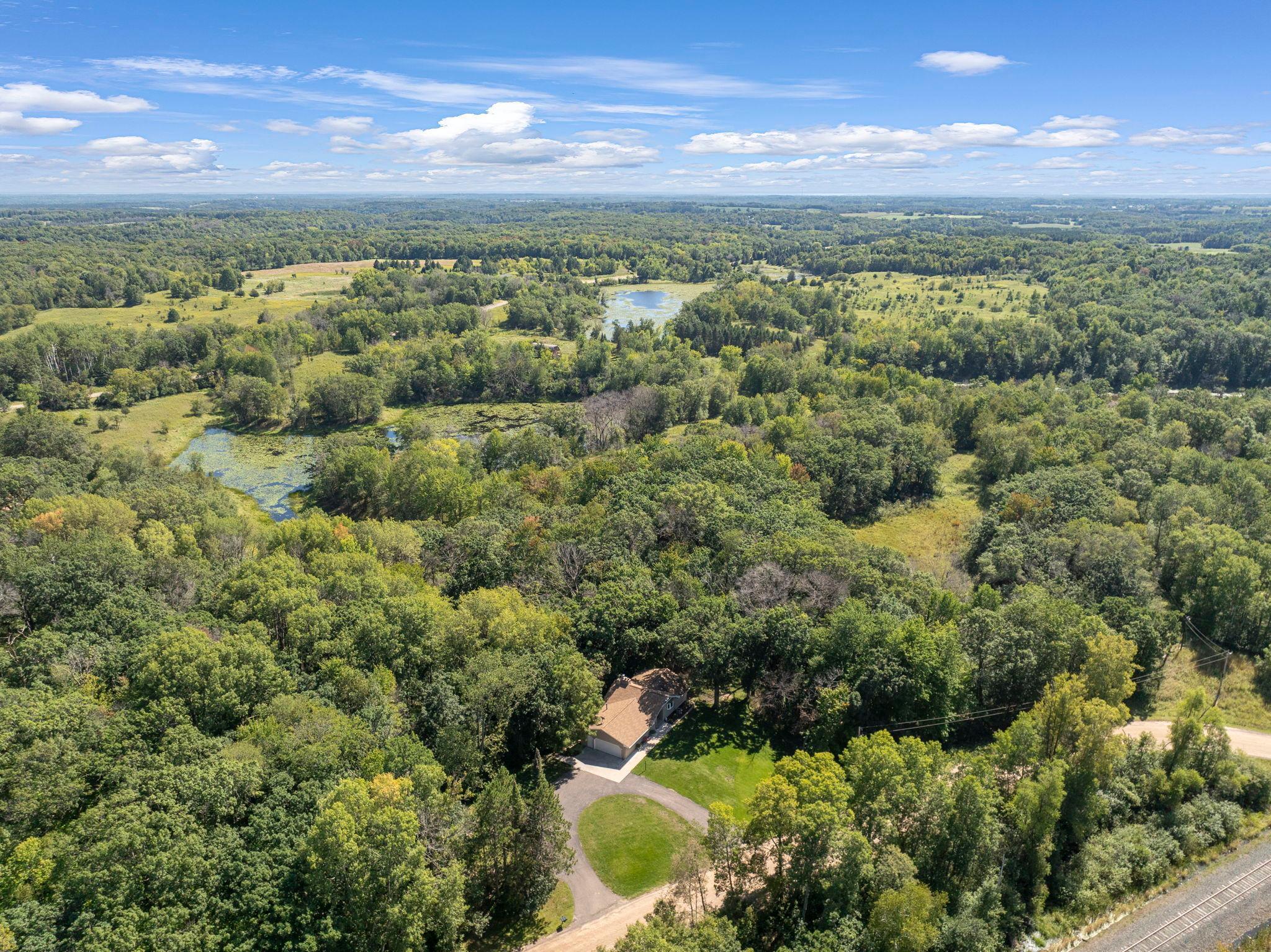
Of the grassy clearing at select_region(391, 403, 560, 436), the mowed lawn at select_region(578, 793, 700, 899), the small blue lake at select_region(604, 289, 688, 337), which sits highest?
the small blue lake at select_region(604, 289, 688, 337)

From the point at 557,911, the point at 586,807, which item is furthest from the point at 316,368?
the point at 557,911

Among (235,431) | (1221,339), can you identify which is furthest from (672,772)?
(1221,339)

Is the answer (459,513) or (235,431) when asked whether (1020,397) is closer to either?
(459,513)

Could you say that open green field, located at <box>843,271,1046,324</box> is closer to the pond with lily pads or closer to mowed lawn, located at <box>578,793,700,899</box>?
the pond with lily pads

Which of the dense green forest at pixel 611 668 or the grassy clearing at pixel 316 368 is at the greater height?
the grassy clearing at pixel 316 368

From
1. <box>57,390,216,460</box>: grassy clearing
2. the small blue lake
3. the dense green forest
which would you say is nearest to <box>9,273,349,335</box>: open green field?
<box>57,390,216,460</box>: grassy clearing

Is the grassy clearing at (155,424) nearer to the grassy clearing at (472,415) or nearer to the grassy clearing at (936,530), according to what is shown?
the grassy clearing at (472,415)

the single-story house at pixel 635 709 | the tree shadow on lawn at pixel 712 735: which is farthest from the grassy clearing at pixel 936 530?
the single-story house at pixel 635 709
